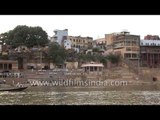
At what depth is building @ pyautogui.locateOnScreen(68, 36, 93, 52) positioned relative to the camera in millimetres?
44281

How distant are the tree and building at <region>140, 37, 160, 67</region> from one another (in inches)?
432

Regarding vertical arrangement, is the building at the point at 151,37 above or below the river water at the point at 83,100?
above

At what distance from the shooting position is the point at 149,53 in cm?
4212

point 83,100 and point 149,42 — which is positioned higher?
point 149,42

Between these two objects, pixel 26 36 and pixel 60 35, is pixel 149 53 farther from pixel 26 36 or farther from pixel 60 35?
pixel 26 36

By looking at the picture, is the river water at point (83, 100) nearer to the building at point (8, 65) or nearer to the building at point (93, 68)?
the building at point (8, 65)

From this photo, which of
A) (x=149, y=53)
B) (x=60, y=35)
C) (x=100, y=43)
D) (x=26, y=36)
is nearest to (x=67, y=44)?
(x=60, y=35)

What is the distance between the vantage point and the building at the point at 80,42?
44.3 metres

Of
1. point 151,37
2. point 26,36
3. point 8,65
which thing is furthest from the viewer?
point 151,37

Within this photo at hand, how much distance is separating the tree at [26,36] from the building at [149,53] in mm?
10979

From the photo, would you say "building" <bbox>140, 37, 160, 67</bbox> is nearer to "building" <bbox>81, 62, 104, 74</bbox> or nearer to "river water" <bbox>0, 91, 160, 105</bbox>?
"building" <bbox>81, 62, 104, 74</bbox>

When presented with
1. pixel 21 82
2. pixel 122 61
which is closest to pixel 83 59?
pixel 122 61

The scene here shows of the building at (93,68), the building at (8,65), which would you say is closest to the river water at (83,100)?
the building at (8,65)

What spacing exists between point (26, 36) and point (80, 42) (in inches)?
325
